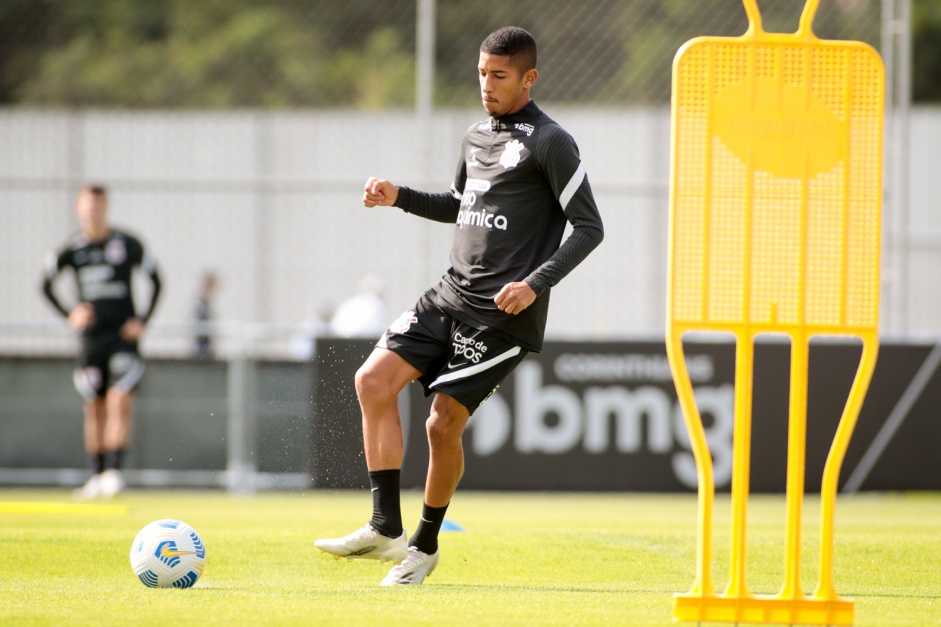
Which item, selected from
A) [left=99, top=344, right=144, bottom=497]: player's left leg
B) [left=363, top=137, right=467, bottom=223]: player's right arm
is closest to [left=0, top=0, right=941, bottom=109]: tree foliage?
[left=99, top=344, right=144, bottom=497]: player's left leg

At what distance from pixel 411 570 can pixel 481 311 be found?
113 centimetres

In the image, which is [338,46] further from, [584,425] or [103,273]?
[584,425]

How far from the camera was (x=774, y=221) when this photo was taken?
4.32 metres

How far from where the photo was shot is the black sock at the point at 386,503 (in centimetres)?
575

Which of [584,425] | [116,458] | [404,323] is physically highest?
[404,323]

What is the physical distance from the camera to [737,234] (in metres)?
4.30

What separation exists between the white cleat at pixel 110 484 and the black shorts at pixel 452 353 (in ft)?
21.2

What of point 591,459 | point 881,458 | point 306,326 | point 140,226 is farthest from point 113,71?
point 881,458

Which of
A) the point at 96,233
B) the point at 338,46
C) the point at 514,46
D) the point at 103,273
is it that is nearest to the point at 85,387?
the point at 103,273

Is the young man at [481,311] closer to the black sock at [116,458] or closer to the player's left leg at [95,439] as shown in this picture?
the black sock at [116,458]

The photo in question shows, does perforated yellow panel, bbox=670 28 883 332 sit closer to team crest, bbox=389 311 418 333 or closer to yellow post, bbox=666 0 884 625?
yellow post, bbox=666 0 884 625

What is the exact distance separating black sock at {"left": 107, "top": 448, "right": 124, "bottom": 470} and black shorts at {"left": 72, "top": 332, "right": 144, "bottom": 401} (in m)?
0.53

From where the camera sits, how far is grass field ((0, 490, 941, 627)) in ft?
15.5

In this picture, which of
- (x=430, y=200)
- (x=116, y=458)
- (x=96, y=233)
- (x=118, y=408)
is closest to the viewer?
(x=430, y=200)
